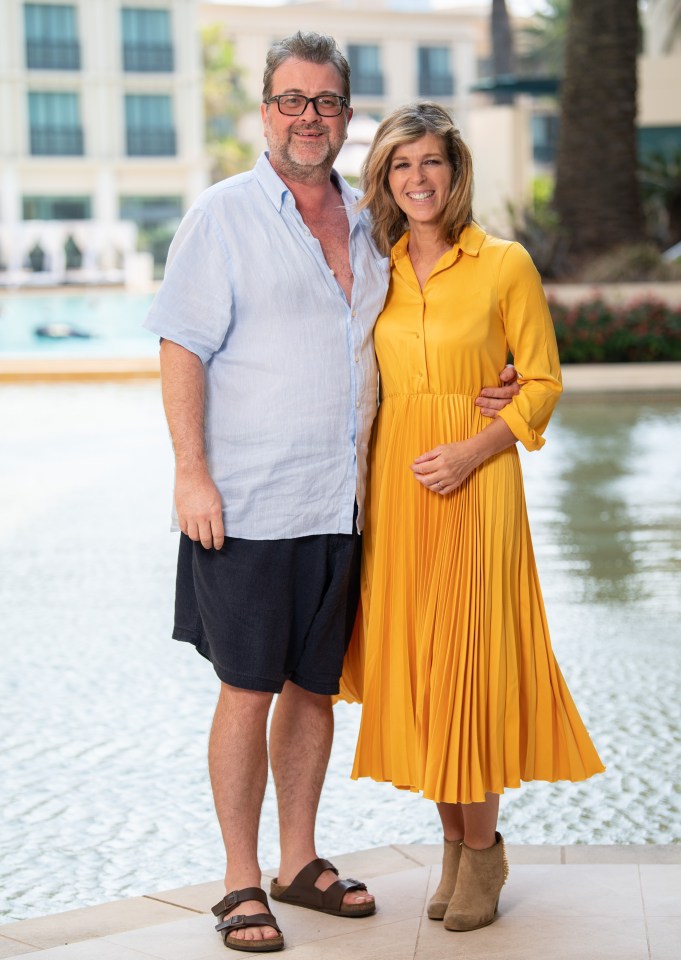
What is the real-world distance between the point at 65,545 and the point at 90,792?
4.02m

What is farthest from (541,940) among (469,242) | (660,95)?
(660,95)

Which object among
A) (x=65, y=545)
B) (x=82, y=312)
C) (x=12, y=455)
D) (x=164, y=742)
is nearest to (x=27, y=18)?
(x=82, y=312)

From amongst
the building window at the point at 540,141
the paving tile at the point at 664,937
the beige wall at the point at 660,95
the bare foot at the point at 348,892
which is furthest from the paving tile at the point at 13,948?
the building window at the point at 540,141

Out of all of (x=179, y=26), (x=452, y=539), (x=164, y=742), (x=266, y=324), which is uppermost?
(x=179, y=26)

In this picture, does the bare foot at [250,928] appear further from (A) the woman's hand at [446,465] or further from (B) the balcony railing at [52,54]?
(B) the balcony railing at [52,54]

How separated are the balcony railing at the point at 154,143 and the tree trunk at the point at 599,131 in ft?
112

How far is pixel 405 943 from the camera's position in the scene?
3166 mm

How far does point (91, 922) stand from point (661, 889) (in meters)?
1.39

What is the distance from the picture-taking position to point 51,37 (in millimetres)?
49719

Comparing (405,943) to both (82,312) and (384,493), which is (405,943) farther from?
(82,312)

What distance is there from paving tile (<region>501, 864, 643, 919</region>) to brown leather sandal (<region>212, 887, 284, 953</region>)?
1.87 feet

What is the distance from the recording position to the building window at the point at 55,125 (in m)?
49.8

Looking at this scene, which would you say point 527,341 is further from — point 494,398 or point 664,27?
point 664,27

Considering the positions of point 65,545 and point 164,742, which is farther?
point 65,545
